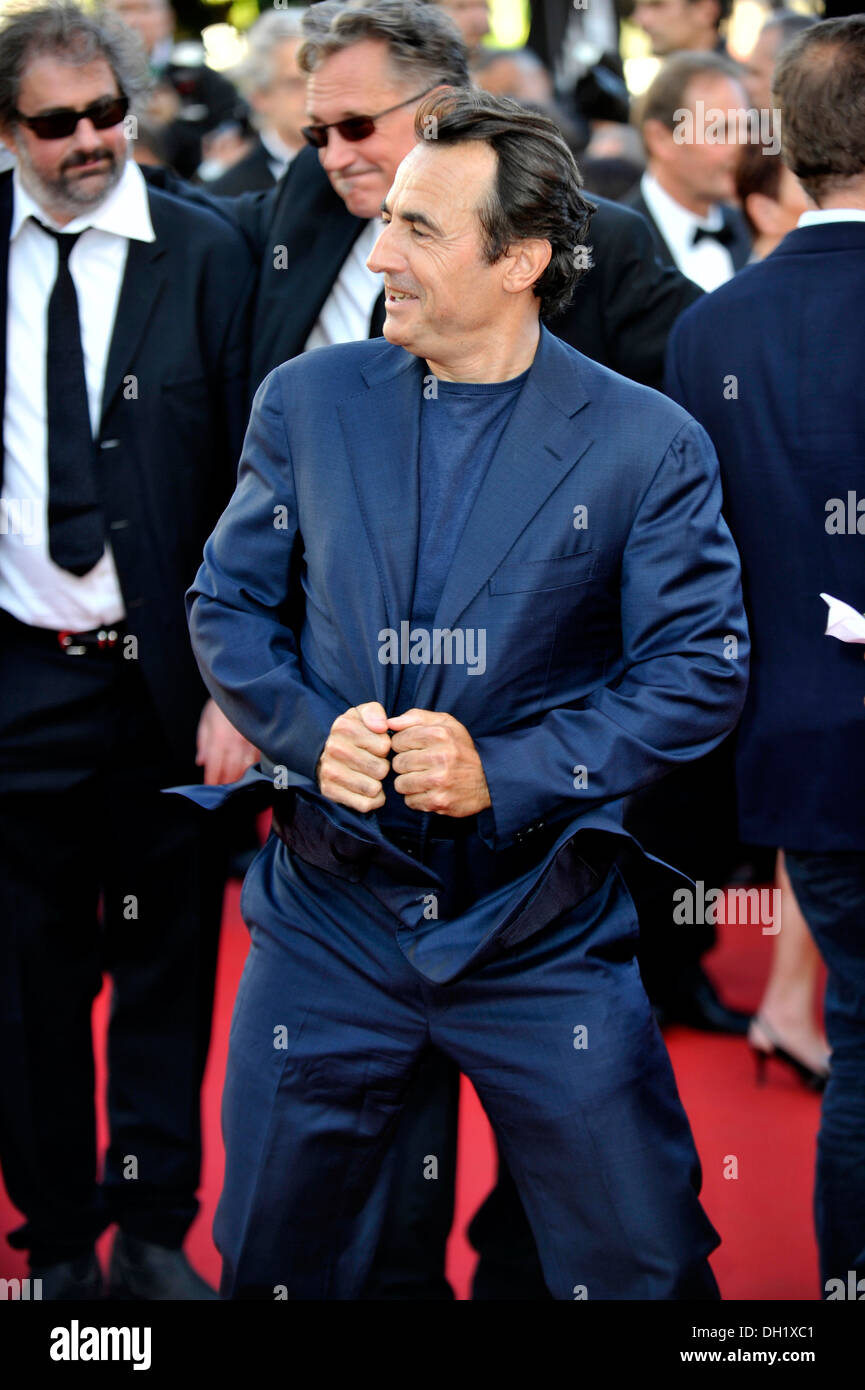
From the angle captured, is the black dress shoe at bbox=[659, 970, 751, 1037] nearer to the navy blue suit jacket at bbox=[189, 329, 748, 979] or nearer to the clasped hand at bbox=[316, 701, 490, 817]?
the navy blue suit jacket at bbox=[189, 329, 748, 979]

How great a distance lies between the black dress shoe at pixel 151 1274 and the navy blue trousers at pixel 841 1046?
1.19m

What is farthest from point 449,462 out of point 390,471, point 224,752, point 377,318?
point 224,752

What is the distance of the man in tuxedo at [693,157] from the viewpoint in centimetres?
494

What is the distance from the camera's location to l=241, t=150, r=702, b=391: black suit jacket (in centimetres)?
310

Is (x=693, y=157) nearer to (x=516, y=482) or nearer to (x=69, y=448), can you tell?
(x=69, y=448)

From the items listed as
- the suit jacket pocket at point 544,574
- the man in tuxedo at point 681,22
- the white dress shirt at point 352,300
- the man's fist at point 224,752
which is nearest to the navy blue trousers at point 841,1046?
the suit jacket pocket at point 544,574

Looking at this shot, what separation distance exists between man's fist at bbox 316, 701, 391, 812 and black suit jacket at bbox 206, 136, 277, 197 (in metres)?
3.53

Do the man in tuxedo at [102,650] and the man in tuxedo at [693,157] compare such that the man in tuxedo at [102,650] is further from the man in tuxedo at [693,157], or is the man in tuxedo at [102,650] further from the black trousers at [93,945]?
the man in tuxedo at [693,157]

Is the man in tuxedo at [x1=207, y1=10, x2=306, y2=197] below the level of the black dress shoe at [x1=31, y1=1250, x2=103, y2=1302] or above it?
above

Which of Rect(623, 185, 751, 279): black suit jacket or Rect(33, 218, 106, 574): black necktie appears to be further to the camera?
Rect(623, 185, 751, 279): black suit jacket

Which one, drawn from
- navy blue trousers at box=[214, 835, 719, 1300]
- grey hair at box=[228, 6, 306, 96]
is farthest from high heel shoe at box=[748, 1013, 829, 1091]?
grey hair at box=[228, 6, 306, 96]

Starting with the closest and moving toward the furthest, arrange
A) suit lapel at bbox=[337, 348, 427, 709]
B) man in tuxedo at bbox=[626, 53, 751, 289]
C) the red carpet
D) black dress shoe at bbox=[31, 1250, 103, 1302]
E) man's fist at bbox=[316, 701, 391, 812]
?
1. man's fist at bbox=[316, 701, 391, 812]
2. suit lapel at bbox=[337, 348, 427, 709]
3. black dress shoe at bbox=[31, 1250, 103, 1302]
4. the red carpet
5. man in tuxedo at bbox=[626, 53, 751, 289]

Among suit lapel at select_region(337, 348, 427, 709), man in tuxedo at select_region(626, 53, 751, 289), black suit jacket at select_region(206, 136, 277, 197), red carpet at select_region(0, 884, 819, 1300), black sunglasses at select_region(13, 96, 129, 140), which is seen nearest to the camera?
suit lapel at select_region(337, 348, 427, 709)
